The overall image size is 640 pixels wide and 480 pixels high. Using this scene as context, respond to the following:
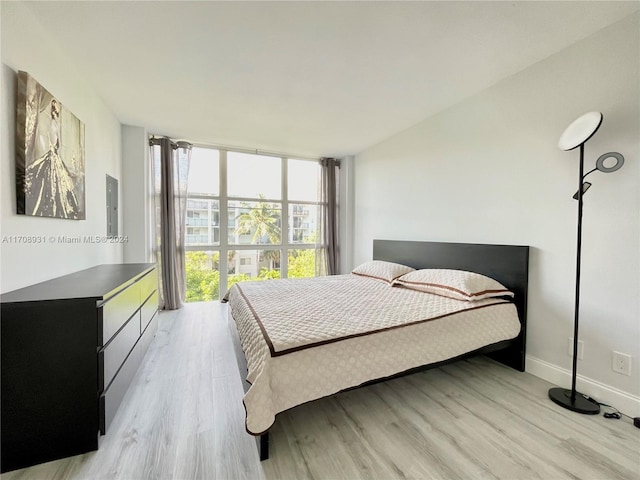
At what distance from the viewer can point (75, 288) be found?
151 centimetres

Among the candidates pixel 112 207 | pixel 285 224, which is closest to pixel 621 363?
pixel 285 224

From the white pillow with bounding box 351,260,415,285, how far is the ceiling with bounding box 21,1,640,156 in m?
1.69

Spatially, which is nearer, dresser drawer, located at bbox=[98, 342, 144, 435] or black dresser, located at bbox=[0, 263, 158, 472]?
black dresser, located at bbox=[0, 263, 158, 472]

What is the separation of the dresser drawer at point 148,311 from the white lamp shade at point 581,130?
3.25 meters

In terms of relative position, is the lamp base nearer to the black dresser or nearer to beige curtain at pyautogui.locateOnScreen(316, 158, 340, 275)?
the black dresser

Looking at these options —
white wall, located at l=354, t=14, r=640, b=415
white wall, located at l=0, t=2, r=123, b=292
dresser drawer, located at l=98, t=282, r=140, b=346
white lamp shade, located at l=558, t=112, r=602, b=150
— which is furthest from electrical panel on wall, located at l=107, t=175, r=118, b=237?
white lamp shade, located at l=558, t=112, r=602, b=150

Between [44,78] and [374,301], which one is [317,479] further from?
[44,78]

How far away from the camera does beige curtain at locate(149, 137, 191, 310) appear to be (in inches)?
146

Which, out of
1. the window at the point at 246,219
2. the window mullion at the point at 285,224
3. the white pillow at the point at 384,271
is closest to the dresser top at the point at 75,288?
the window at the point at 246,219

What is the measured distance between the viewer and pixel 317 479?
1205 millimetres

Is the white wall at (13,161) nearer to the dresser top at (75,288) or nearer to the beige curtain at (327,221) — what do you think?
the dresser top at (75,288)

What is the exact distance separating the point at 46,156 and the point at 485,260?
3365mm

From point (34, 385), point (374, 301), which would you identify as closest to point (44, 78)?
point (34, 385)

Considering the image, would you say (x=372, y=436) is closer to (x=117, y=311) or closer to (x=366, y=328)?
(x=366, y=328)
